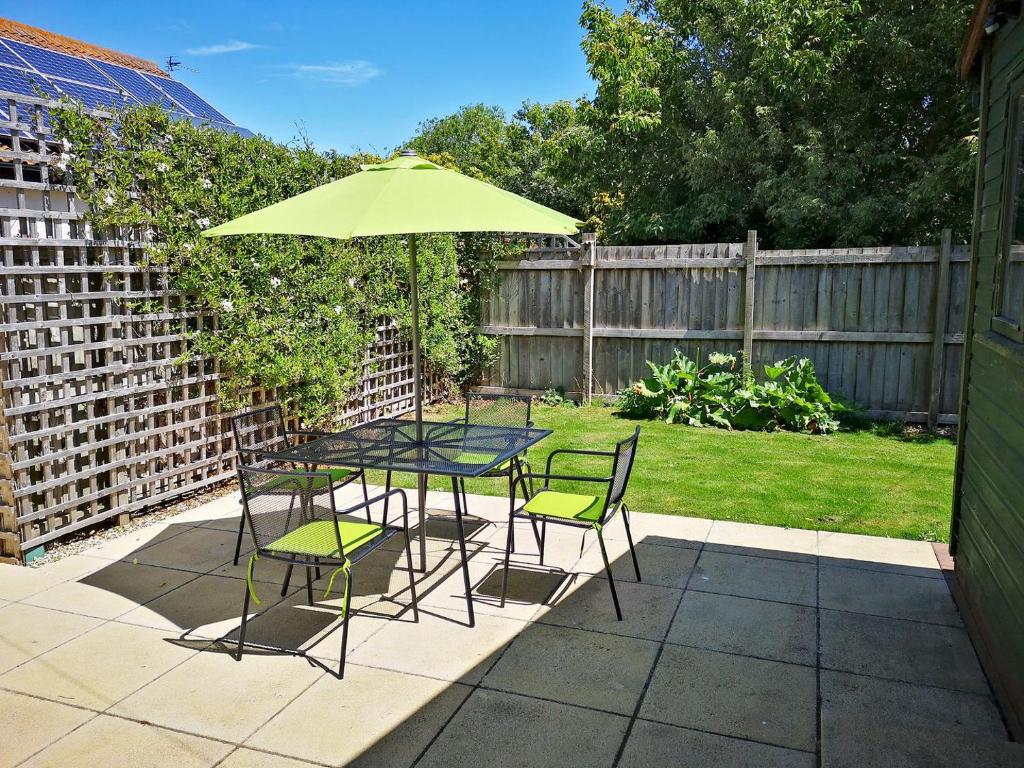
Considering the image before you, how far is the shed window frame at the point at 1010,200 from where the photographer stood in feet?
10.5

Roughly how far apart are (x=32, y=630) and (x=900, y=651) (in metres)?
4.08

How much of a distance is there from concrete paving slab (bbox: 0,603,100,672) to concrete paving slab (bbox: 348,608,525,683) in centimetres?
143

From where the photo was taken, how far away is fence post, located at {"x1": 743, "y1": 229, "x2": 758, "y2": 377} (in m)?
8.35

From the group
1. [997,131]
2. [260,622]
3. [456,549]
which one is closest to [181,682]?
[260,622]

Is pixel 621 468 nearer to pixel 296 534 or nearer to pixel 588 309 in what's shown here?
pixel 296 534

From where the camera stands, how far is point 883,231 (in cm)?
1025

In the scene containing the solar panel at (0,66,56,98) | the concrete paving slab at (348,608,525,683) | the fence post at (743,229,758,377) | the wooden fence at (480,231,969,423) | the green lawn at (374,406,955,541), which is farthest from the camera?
the fence post at (743,229,758,377)

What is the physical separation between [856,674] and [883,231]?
8425 millimetres

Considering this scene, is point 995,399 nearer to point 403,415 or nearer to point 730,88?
point 403,415

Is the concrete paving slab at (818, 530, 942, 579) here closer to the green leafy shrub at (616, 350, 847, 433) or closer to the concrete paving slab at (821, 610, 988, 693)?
the concrete paving slab at (821, 610, 988, 693)

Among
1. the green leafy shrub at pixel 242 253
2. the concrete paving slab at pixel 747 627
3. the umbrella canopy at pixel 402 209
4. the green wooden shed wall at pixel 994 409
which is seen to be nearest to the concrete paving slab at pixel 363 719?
the concrete paving slab at pixel 747 627

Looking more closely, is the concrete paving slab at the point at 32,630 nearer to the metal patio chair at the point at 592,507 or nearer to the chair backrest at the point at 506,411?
the metal patio chair at the point at 592,507

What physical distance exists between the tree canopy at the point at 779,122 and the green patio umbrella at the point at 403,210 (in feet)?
23.0

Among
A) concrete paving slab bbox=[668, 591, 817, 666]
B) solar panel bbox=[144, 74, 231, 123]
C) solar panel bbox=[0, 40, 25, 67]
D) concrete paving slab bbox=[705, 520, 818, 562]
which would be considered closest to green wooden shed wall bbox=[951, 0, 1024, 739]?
concrete paving slab bbox=[668, 591, 817, 666]
